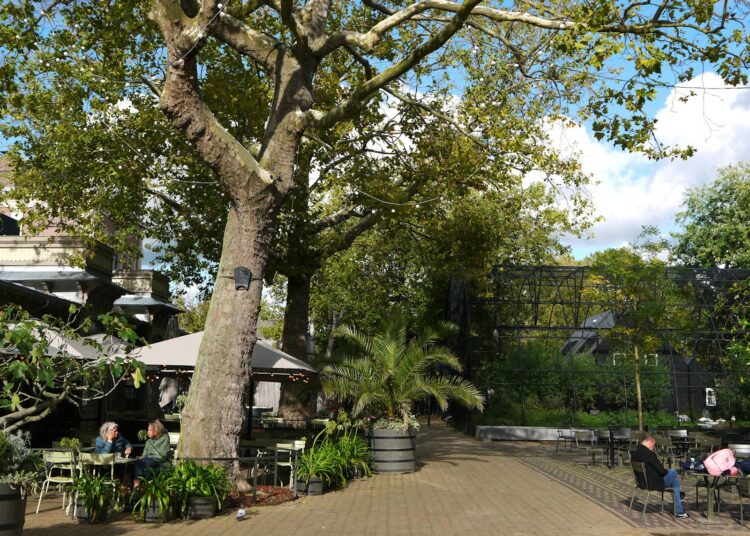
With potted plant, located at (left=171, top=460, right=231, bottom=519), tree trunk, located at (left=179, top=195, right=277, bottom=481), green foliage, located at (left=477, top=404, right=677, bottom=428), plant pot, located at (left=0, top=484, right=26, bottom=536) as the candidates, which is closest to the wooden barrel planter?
tree trunk, located at (left=179, top=195, right=277, bottom=481)

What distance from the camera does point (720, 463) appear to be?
37.0ft

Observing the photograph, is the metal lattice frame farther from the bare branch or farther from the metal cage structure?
the bare branch

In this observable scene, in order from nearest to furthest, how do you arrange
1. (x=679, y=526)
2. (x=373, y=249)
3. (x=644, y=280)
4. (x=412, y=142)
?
1. (x=679, y=526)
2. (x=412, y=142)
3. (x=644, y=280)
4. (x=373, y=249)

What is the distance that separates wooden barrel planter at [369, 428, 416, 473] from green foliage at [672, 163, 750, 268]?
104 ft

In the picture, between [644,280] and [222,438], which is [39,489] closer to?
[222,438]

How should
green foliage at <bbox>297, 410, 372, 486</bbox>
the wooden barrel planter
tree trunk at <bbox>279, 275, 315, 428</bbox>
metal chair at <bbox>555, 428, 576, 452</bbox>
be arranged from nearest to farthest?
green foliage at <bbox>297, 410, 372, 486</bbox> < the wooden barrel planter < metal chair at <bbox>555, 428, 576, 452</bbox> < tree trunk at <bbox>279, 275, 315, 428</bbox>

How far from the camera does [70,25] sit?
17.4m

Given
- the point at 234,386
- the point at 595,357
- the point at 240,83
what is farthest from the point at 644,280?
the point at 234,386

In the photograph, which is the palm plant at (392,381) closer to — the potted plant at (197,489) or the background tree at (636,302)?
the potted plant at (197,489)

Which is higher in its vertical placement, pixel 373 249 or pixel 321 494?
pixel 373 249

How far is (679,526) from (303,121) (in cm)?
841

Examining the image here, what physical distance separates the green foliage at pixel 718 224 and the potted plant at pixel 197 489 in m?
37.9

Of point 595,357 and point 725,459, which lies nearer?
point 725,459

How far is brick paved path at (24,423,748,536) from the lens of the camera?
1025cm
